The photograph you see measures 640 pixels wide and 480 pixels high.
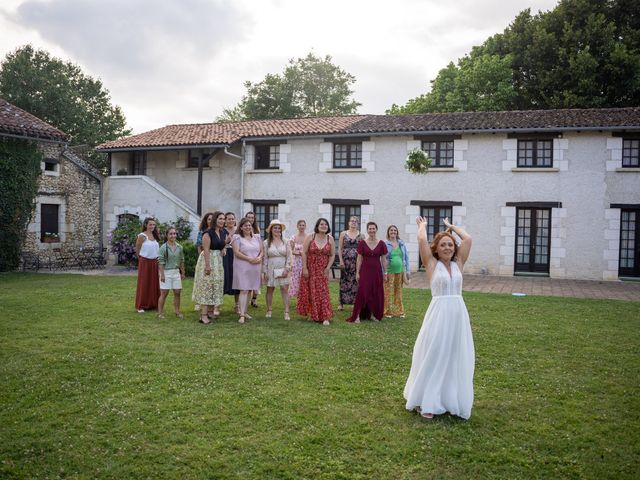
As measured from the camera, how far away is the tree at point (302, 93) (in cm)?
4003

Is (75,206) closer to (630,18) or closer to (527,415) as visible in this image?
(527,415)

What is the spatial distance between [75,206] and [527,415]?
20.3 meters

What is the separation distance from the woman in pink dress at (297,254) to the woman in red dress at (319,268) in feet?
Answer: 3.76

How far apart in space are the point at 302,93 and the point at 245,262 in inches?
1356

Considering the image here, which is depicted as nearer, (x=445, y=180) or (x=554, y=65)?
(x=445, y=180)

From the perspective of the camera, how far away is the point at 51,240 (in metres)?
20.0

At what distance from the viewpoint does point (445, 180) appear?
62.3 ft

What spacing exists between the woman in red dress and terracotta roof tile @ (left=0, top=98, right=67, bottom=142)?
44.1ft

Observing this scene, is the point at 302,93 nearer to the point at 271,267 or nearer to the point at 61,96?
the point at 61,96

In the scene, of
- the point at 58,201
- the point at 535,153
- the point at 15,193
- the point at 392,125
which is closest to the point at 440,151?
the point at 392,125

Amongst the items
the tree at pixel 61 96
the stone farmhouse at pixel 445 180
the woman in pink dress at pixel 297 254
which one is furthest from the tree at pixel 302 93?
the woman in pink dress at pixel 297 254

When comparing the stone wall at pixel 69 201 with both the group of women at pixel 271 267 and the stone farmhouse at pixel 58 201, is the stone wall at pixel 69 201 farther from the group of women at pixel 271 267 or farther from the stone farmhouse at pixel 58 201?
the group of women at pixel 271 267

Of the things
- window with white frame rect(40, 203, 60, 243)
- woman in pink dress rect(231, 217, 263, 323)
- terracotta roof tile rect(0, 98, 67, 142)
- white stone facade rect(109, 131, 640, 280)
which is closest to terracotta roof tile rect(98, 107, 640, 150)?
white stone facade rect(109, 131, 640, 280)

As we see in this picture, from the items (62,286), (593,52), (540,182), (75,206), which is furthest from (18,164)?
(593,52)
